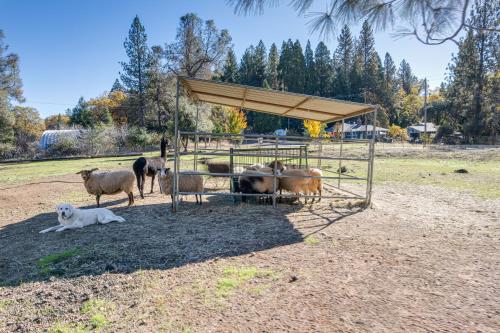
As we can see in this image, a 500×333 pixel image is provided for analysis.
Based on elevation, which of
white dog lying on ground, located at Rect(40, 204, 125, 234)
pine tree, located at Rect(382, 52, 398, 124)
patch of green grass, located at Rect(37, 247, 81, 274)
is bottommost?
patch of green grass, located at Rect(37, 247, 81, 274)

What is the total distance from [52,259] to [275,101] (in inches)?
248

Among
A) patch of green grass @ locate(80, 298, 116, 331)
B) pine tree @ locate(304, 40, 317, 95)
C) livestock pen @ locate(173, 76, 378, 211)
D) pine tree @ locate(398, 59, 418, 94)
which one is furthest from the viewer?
pine tree @ locate(398, 59, 418, 94)

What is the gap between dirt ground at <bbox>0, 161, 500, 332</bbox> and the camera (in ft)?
9.61

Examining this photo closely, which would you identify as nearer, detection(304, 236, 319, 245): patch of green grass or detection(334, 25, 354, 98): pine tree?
detection(304, 236, 319, 245): patch of green grass

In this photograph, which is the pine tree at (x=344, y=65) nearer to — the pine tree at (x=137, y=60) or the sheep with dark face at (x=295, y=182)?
the pine tree at (x=137, y=60)

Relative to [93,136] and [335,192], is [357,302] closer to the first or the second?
[335,192]

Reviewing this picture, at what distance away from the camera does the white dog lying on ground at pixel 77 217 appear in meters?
5.70

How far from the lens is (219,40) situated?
47.1 meters

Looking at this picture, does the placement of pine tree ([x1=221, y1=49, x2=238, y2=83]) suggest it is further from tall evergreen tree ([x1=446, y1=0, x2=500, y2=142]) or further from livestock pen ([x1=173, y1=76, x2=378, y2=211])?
livestock pen ([x1=173, y1=76, x2=378, y2=211])

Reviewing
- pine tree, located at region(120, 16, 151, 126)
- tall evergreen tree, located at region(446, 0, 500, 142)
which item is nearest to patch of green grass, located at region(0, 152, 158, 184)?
pine tree, located at region(120, 16, 151, 126)

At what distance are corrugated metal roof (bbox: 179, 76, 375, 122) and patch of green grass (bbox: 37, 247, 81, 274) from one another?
3.93 m

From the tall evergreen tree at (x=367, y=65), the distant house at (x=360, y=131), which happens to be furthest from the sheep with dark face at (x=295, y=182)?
the tall evergreen tree at (x=367, y=65)

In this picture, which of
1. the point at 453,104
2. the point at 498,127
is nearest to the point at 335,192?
the point at 498,127

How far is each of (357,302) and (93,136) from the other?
35.5 metres
